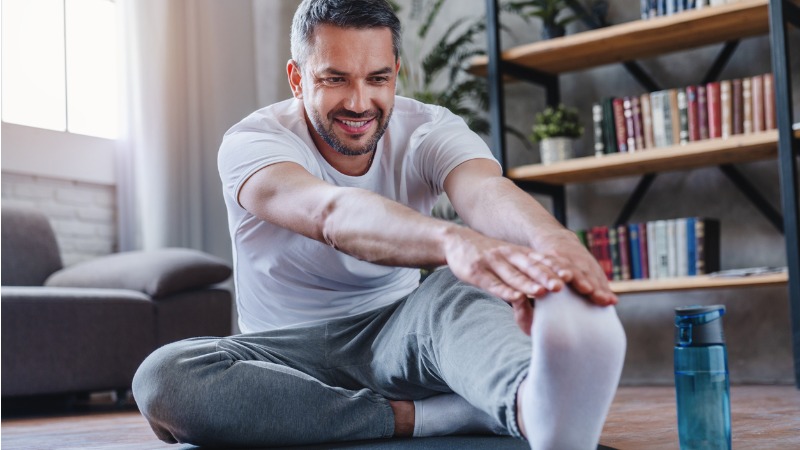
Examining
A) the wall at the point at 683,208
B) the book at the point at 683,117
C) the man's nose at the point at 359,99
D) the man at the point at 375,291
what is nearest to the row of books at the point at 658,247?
the wall at the point at 683,208

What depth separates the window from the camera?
3.33m

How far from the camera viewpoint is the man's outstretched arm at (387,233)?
888 mm

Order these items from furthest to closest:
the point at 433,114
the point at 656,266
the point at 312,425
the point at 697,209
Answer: the point at 697,209 → the point at 656,266 → the point at 433,114 → the point at 312,425

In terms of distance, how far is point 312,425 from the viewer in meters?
1.31

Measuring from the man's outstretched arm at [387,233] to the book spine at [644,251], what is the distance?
1.83 m

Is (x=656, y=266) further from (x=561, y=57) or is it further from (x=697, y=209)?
(x=561, y=57)

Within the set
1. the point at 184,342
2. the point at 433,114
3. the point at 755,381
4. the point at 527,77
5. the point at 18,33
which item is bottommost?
the point at 755,381

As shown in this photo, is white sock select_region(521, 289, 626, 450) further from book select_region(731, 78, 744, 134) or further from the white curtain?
the white curtain

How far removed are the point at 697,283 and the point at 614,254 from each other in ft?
1.07

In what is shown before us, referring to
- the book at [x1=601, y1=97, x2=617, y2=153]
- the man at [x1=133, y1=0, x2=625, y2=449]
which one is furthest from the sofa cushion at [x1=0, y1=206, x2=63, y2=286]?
the book at [x1=601, y1=97, x2=617, y2=153]

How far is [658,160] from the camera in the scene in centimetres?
279

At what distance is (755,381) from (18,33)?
9.23ft

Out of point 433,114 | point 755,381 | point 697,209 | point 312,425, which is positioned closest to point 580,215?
point 697,209

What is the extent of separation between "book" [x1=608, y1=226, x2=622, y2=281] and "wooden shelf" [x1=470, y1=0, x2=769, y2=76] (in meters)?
0.60
